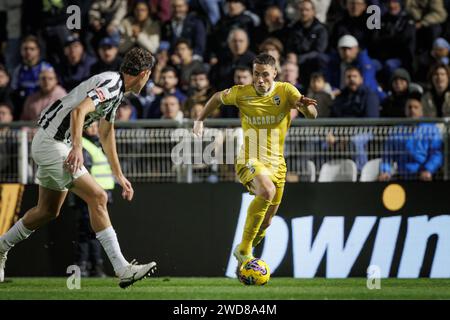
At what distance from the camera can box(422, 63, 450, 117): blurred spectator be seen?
1565cm

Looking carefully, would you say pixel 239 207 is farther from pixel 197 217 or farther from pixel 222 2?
pixel 222 2

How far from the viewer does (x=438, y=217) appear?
14.8 metres

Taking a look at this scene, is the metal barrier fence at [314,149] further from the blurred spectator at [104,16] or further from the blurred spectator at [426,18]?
the blurred spectator at [104,16]

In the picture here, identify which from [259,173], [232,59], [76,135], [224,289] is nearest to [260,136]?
[259,173]

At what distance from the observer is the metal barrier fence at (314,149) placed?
48.7ft

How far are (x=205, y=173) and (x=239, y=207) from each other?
27.3 inches

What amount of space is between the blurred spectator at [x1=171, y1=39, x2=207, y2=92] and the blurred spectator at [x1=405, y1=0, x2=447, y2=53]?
3.55 meters

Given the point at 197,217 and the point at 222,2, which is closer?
the point at 197,217

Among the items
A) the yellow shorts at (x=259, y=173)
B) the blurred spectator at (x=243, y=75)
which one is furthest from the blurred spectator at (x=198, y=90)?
the yellow shorts at (x=259, y=173)

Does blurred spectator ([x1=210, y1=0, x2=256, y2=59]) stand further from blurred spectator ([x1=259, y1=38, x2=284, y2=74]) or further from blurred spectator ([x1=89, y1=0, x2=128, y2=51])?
blurred spectator ([x1=89, y1=0, x2=128, y2=51])

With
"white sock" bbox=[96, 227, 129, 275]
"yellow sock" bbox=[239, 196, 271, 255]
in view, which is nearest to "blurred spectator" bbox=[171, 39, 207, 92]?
"yellow sock" bbox=[239, 196, 271, 255]

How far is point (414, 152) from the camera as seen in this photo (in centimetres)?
1484
